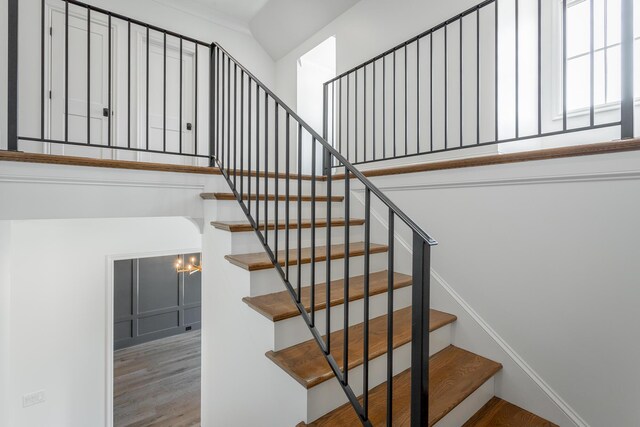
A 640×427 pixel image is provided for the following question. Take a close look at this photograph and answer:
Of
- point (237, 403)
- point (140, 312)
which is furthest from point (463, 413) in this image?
point (140, 312)

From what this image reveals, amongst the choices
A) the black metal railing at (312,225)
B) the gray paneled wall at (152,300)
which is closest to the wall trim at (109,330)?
the black metal railing at (312,225)

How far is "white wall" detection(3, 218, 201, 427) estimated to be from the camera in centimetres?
296

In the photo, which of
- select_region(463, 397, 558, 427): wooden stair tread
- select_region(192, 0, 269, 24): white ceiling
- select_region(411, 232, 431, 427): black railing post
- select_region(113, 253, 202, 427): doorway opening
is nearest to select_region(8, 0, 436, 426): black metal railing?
select_region(411, 232, 431, 427): black railing post

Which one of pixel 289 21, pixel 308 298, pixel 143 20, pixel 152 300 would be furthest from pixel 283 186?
pixel 152 300

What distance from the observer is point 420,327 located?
2.97ft

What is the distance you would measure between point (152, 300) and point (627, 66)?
739cm

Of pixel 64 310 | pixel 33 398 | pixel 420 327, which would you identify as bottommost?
pixel 33 398

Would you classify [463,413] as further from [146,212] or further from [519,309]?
[146,212]

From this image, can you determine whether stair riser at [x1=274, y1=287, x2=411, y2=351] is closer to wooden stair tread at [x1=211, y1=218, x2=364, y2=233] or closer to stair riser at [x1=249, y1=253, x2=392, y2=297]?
stair riser at [x1=249, y1=253, x2=392, y2=297]

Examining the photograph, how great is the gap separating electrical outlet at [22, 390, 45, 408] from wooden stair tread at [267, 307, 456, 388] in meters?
3.29

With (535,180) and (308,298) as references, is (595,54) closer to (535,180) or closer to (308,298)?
(535,180)

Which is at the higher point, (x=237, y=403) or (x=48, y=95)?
(x=48, y=95)

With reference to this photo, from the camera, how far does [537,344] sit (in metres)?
1.55

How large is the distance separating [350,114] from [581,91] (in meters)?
1.93
